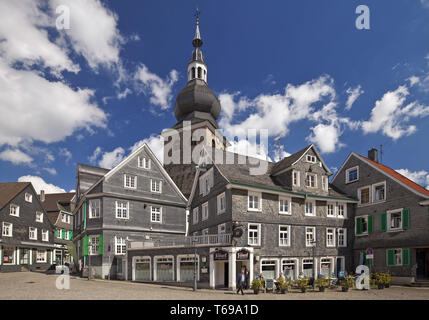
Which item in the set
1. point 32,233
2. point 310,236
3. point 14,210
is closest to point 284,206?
point 310,236

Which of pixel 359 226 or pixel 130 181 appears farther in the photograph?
pixel 130 181

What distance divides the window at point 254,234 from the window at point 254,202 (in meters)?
1.24

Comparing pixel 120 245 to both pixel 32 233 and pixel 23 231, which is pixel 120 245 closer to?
pixel 23 231

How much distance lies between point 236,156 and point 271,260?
10305 millimetres

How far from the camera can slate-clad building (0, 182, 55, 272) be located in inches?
1560

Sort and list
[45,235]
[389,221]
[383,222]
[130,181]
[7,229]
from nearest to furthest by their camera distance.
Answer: [389,221], [383,222], [130,181], [7,229], [45,235]

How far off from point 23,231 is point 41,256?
5633 millimetres

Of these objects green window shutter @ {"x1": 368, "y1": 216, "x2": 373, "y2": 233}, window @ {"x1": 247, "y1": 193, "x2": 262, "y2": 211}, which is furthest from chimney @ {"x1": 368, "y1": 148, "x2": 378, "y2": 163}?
window @ {"x1": 247, "y1": 193, "x2": 262, "y2": 211}

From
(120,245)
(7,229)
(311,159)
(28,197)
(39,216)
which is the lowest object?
(120,245)

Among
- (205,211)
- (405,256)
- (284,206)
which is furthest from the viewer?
(205,211)

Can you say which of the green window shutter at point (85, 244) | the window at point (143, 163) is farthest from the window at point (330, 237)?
the green window shutter at point (85, 244)

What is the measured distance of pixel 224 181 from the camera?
26453mm

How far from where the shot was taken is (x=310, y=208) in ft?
95.9

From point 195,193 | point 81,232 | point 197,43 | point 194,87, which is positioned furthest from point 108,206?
point 197,43
